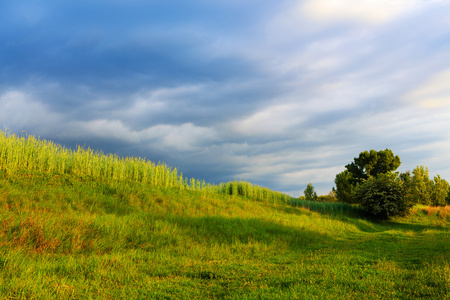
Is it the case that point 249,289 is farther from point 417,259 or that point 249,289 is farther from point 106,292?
point 417,259

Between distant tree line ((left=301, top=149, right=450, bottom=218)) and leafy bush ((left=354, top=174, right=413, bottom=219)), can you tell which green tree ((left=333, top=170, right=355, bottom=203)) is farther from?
leafy bush ((left=354, top=174, right=413, bottom=219))

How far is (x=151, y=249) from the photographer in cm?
1016

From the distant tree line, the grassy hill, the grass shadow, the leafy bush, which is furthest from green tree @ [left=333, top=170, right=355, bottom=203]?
the grass shadow

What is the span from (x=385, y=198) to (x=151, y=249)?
2648 centimetres

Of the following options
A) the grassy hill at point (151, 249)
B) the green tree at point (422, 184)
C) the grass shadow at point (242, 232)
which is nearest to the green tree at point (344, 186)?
the green tree at point (422, 184)

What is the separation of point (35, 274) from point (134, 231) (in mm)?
4849

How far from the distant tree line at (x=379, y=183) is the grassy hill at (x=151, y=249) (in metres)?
12.5

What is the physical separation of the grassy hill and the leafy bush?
1146cm

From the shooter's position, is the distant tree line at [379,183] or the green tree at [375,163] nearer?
the distant tree line at [379,183]

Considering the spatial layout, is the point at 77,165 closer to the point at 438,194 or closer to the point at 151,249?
the point at 151,249

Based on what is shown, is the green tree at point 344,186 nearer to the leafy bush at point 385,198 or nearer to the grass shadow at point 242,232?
the leafy bush at point 385,198

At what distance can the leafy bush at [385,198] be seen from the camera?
94.5 feet

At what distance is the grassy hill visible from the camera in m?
6.07

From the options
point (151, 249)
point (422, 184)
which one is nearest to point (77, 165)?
point (151, 249)
